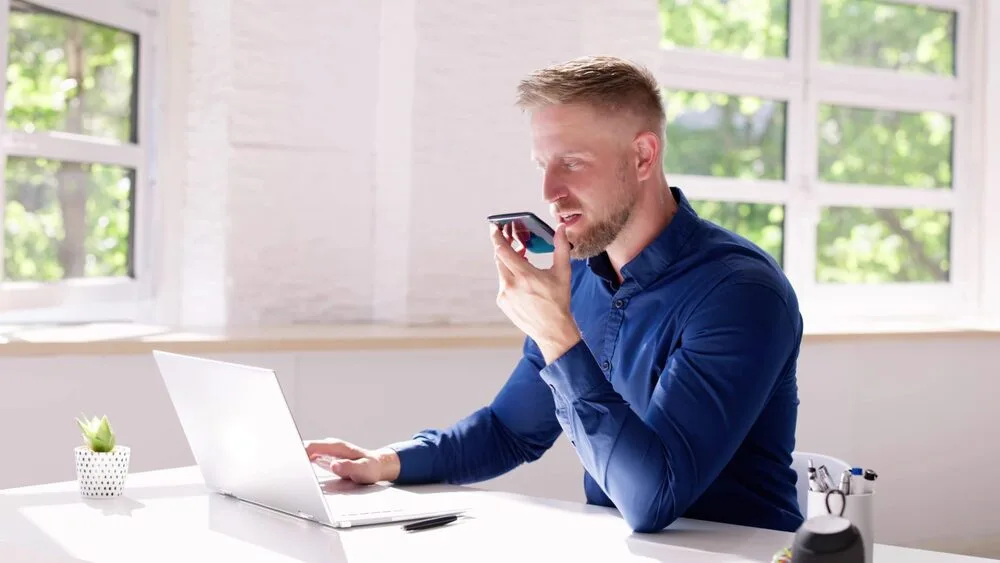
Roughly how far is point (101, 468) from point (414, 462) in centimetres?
50

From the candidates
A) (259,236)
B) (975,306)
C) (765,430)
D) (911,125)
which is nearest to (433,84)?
(259,236)

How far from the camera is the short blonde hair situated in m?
1.96

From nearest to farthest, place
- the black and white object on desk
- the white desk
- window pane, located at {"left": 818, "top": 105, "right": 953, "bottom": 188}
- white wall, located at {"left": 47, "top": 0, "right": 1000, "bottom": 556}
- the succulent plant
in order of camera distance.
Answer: the black and white object on desk
the white desk
the succulent plant
white wall, located at {"left": 47, "top": 0, "right": 1000, "bottom": 556}
window pane, located at {"left": 818, "top": 105, "right": 953, "bottom": 188}

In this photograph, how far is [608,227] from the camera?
200 centimetres

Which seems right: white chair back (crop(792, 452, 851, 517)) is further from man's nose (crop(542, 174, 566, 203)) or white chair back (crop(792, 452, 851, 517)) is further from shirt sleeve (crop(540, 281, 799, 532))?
man's nose (crop(542, 174, 566, 203))

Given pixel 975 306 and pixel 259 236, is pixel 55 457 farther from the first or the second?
pixel 975 306

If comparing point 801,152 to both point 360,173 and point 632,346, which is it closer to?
point 360,173

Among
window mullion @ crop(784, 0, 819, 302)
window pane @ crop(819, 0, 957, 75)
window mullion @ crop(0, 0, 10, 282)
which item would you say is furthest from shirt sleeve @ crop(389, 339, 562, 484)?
window pane @ crop(819, 0, 957, 75)

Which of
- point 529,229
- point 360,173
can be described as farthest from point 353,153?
point 529,229

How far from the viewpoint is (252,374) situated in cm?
160

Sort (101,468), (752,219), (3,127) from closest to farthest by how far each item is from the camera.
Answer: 1. (101,468)
2. (3,127)
3. (752,219)

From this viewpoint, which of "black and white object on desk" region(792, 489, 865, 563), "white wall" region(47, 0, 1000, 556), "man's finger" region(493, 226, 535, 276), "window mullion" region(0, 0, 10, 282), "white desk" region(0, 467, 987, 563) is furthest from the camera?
"white wall" region(47, 0, 1000, 556)

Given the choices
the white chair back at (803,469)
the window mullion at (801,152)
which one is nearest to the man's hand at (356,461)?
the white chair back at (803,469)

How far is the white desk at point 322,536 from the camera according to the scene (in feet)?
4.95
